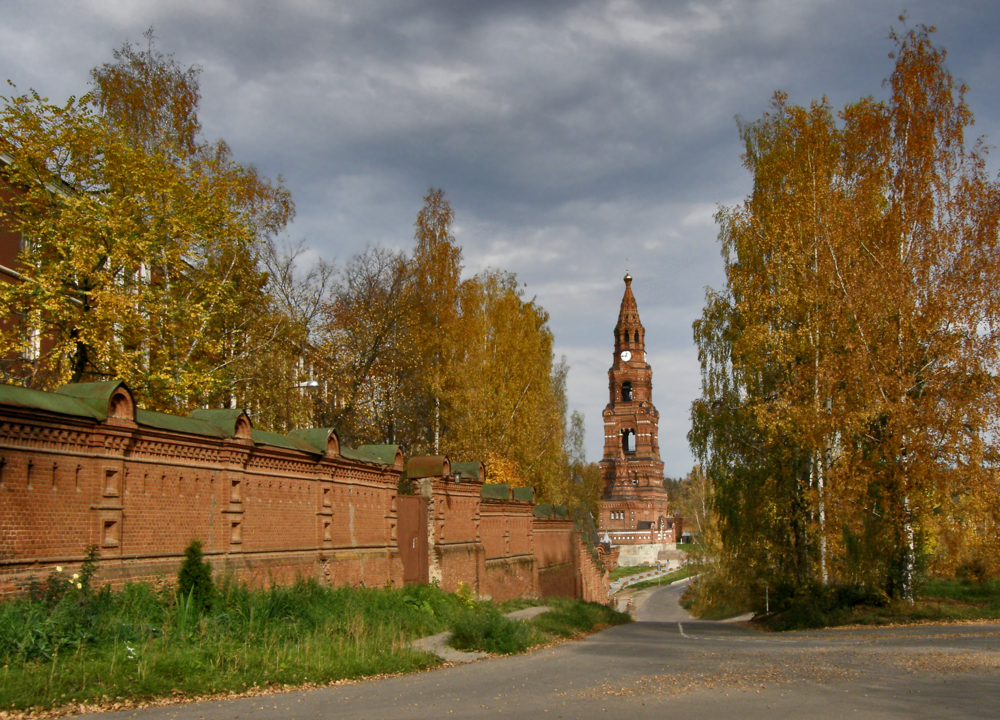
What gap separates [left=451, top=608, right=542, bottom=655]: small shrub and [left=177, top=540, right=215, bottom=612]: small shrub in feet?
14.4

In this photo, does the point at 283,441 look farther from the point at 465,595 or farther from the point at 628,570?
the point at 628,570

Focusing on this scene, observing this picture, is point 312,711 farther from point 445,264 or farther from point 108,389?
point 445,264

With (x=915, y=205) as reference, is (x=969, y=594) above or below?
below

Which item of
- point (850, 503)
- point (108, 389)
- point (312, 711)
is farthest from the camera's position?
point (850, 503)

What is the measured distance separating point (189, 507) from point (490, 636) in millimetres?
5403

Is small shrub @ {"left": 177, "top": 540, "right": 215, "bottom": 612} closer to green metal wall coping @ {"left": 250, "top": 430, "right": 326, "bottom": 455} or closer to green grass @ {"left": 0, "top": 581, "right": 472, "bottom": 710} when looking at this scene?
green grass @ {"left": 0, "top": 581, "right": 472, "bottom": 710}

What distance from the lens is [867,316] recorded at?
19562 millimetres

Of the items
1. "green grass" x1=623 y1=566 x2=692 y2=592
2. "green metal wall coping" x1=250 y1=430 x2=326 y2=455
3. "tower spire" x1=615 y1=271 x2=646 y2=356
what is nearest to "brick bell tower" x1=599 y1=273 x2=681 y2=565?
"tower spire" x1=615 y1=271 x2=646 y2=356

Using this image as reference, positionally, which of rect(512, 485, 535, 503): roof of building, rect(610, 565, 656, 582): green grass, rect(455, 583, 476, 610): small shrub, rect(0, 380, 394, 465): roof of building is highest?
rect(0, 380, 394, 465): roof of building

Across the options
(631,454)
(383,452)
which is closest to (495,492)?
(383,452)

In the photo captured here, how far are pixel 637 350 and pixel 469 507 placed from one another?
74416 millimetres

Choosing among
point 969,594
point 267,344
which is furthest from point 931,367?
point 267,344

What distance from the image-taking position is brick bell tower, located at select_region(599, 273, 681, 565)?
314ft

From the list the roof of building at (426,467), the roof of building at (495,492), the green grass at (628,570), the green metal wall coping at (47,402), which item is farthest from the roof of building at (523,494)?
the green grass at (628,570)
